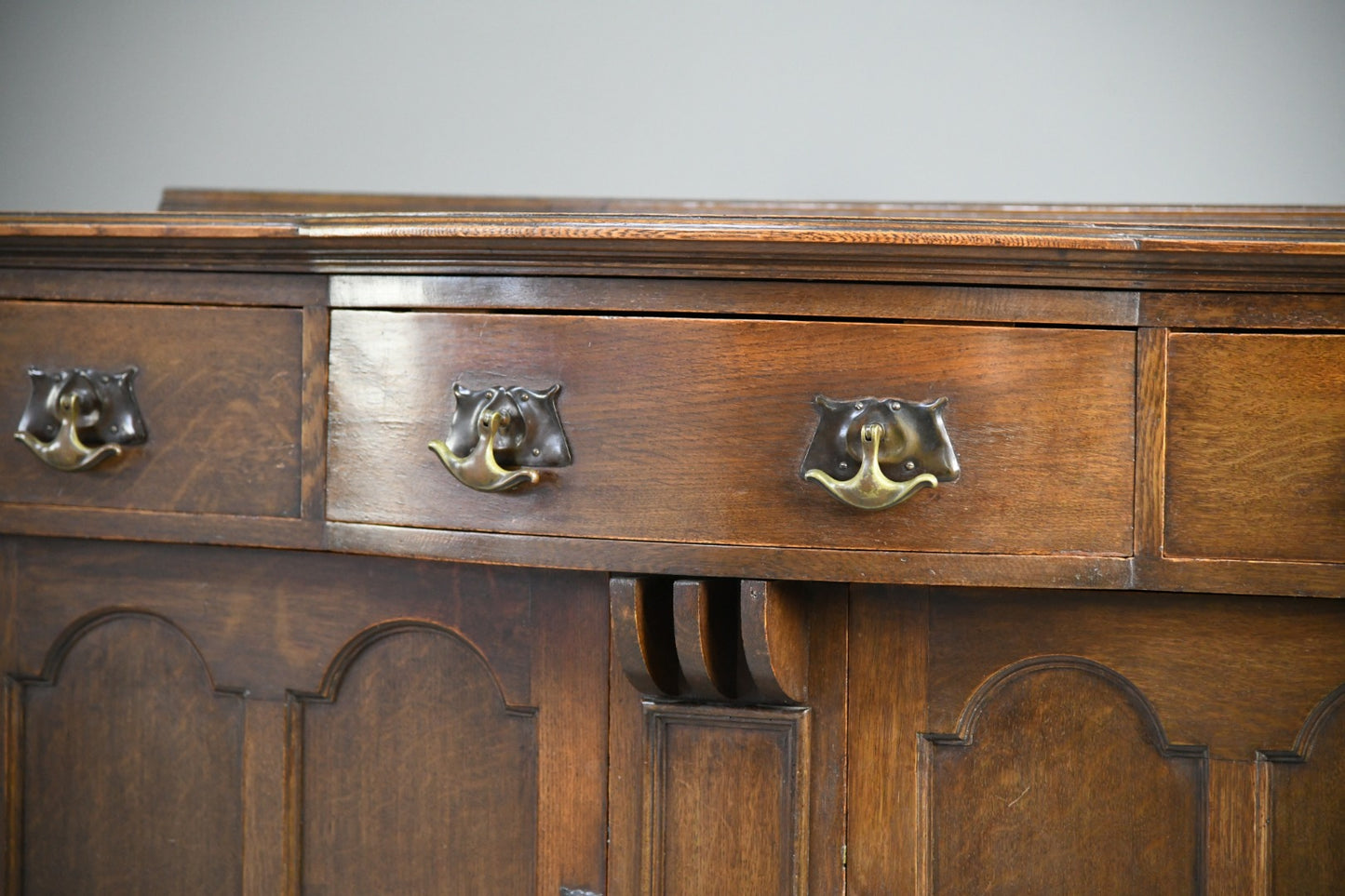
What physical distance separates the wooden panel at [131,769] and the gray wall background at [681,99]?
641 mm

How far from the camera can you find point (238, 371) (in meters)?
0.66

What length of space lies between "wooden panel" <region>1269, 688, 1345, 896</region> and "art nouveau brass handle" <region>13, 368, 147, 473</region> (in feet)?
2.05

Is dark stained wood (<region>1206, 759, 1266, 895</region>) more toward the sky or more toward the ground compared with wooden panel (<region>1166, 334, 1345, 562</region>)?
more toward the ground

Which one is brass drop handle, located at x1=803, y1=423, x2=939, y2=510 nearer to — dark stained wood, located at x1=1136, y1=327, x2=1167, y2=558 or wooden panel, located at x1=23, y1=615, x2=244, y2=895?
dark stained wood, located at x1=1136, y1=327, x2=1167, y2=558

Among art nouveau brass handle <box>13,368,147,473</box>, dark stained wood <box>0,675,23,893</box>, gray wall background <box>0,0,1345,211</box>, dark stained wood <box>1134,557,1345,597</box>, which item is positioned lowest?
dark stained wood <box>0,675,23,893</box>

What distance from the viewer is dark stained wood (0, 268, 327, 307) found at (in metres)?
0.65

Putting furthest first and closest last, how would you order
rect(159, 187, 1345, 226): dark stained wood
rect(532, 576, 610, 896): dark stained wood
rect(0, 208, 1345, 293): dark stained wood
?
rect(159, 187, 1345, 226): dark stained wood
rect(532, 576, 610, 896): dark stained wood
rect(0, 208, 1345, 293): dark stained wood

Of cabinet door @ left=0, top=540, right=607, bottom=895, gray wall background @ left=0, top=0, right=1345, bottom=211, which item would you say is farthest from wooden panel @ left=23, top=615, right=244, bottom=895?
gray wall background @ left=0, top=0, right=1345, bottom=211

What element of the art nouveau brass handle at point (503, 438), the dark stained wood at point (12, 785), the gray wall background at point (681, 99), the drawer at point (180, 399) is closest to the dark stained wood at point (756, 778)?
the art nouveau brass handle at point (503, 438)

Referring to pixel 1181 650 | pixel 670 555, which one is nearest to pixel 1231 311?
pixel 1181 650

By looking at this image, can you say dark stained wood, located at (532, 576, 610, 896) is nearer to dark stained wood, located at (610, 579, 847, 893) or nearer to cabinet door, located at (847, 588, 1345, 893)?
dark stained wood, located at (610, 579, 847, 893)

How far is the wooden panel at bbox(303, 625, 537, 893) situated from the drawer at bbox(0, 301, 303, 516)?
115mm

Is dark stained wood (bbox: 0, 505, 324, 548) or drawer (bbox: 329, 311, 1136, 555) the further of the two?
dark stained wood (bbox: 0, 505, 324, 548)

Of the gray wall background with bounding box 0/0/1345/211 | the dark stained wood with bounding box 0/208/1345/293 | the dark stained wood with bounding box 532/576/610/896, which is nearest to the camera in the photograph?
the dark stained wood with bounding box 0/208/1345/293
